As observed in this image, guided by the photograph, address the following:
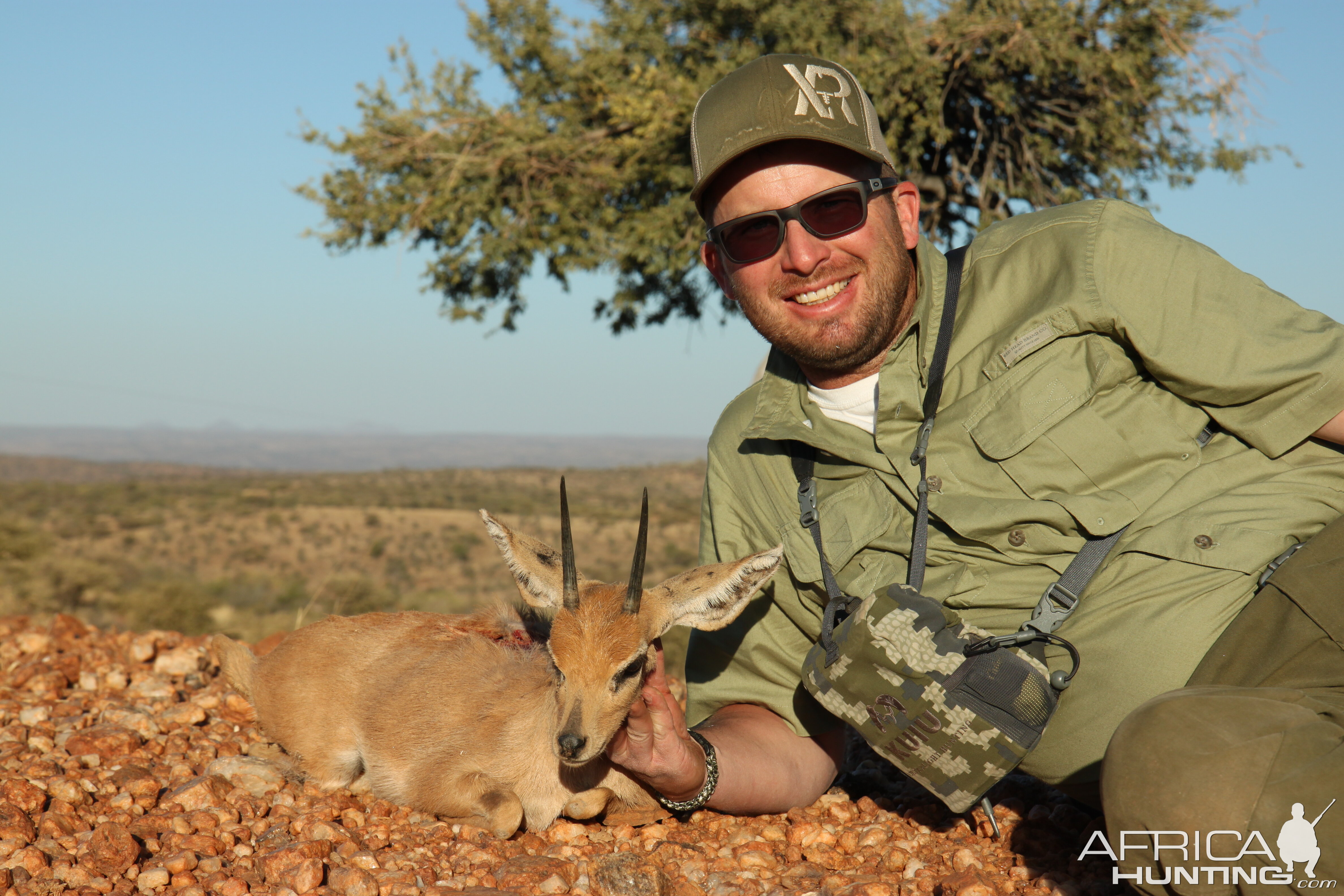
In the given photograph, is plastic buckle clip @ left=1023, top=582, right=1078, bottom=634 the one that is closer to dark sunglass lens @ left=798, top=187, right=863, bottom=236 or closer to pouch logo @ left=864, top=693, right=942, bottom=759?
pouch logo @ left=864, top=693, right=942, bottom=759

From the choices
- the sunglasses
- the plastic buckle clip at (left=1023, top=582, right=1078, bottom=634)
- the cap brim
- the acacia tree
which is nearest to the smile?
the sunglasses

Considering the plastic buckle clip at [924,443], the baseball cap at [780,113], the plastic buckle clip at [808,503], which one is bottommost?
the plastic buckle clip at [808,503]

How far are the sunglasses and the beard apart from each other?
145 millimetres

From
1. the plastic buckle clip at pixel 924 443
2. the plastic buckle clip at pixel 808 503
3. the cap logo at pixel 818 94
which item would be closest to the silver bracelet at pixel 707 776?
the plastic buckle clip at pixel 808 503

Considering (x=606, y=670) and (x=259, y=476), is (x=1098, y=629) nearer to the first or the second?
(x=606, y=670)

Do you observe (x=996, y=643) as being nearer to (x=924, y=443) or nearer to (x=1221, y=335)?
(x=924, y=443)

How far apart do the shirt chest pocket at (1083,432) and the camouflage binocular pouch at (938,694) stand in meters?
0.65

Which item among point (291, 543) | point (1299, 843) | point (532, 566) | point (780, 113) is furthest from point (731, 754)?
point (291, 543)

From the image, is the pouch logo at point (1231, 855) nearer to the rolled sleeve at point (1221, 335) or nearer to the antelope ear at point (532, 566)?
the rolled sleeve at point (1221, 335)

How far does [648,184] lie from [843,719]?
858 cm

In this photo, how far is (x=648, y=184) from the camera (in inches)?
453

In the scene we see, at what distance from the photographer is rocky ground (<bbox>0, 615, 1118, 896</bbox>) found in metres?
3.59

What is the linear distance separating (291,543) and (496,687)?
2600cm

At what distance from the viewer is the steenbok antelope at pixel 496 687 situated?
4.10 m
